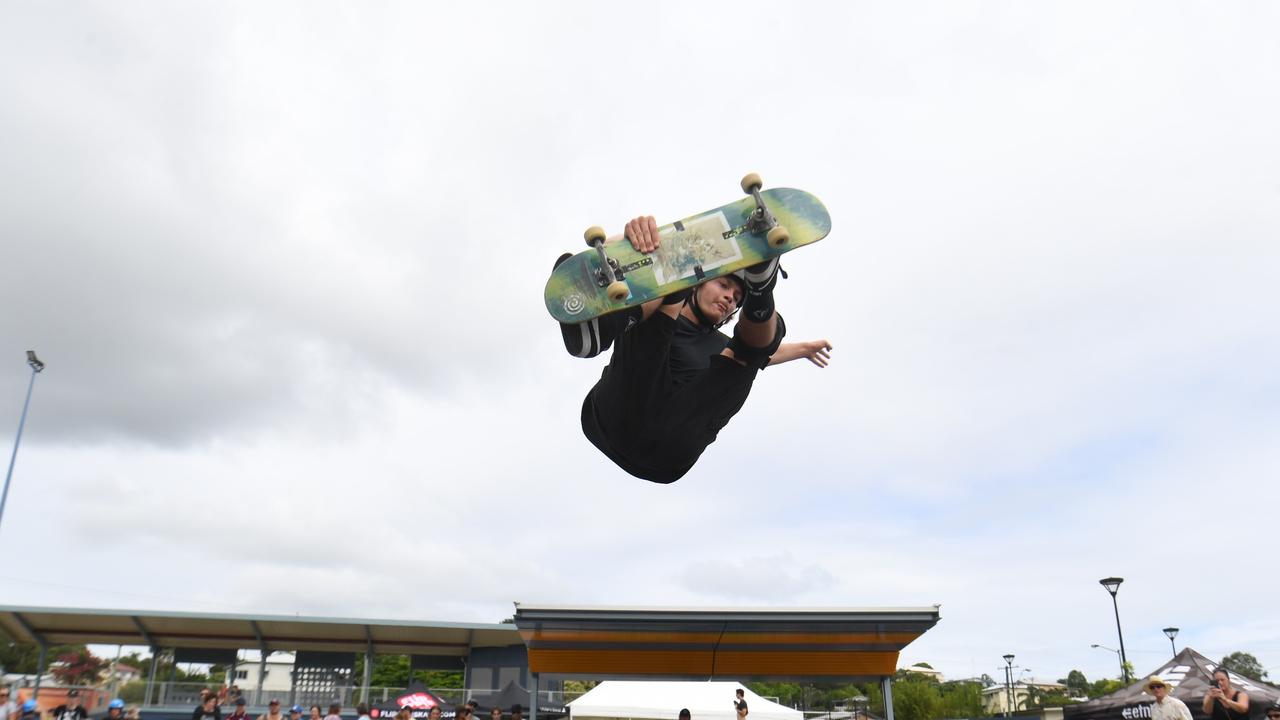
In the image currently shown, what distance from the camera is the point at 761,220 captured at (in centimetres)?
498

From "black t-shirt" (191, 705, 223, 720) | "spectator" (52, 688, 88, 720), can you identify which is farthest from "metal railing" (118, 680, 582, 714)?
"black t-shirt" (191, 705, 223, 720)

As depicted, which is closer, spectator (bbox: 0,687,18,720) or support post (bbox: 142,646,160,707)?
spectator (bbox: 0,687,18,720)

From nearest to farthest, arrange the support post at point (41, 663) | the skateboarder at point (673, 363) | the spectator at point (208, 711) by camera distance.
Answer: the skateboarder at point (673, 363) → the spectator at point (208, 711) → the support post at point (41, 663)

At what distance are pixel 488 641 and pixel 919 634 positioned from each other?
21.0 m

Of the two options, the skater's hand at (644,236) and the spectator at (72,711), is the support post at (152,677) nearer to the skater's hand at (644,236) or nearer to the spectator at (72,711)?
the spectator at (72,711)

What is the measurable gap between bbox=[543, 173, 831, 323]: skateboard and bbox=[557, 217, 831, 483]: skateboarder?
0.11 metres

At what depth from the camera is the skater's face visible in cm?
564

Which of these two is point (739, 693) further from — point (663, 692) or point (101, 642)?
point (101, 642)

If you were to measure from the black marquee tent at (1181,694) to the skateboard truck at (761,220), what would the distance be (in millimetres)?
11282

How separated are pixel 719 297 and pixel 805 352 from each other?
1.35 metres

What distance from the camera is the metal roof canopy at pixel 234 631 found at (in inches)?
1217

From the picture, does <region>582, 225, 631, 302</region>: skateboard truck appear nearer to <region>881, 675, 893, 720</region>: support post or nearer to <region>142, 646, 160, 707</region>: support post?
<region>881, 675, 893, 720</region>: support post

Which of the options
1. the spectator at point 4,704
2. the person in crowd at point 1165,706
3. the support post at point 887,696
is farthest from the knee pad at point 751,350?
the support post at point 887,696

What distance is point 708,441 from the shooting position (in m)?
6.18
